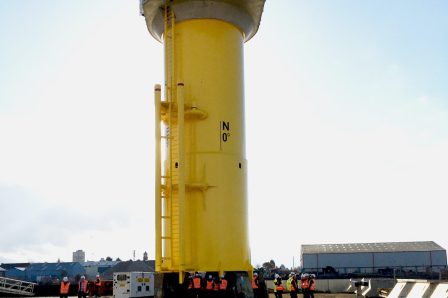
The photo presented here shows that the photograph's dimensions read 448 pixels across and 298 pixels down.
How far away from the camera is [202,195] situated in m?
15.4

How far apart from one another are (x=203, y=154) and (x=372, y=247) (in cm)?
5214

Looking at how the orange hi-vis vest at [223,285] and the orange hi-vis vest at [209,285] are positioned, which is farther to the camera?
the orange hi-vis vest at [209,285]

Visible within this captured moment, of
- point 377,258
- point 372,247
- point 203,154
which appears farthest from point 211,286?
point 372,247

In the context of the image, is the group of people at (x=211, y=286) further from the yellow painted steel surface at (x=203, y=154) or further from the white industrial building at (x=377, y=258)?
the white industrial building at (x=377, y=258)

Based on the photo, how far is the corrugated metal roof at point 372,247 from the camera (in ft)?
202

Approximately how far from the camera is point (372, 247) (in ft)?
207

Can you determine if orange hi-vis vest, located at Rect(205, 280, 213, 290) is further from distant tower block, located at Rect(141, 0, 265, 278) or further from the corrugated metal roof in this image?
the corrugated metal roof

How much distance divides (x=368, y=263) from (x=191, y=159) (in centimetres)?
5050

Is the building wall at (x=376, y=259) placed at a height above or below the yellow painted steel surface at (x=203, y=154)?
below

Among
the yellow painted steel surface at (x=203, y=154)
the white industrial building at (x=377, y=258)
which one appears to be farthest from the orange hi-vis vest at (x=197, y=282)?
the white industrial building at (x=377, y=258)

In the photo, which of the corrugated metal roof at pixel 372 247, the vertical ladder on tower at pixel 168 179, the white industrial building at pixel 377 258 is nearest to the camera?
the vertical ladder on tower at pixel 168 179

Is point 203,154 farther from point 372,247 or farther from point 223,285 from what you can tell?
point 372,247

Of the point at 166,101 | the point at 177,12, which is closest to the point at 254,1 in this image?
the point at 177,12

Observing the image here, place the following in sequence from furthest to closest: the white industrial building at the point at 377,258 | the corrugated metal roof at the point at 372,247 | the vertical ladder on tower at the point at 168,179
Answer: the corrugated metal roof at the point at 372,247
the white industrial building at the point at 377,258
the vertical ladder on tower at the point at 168,179
